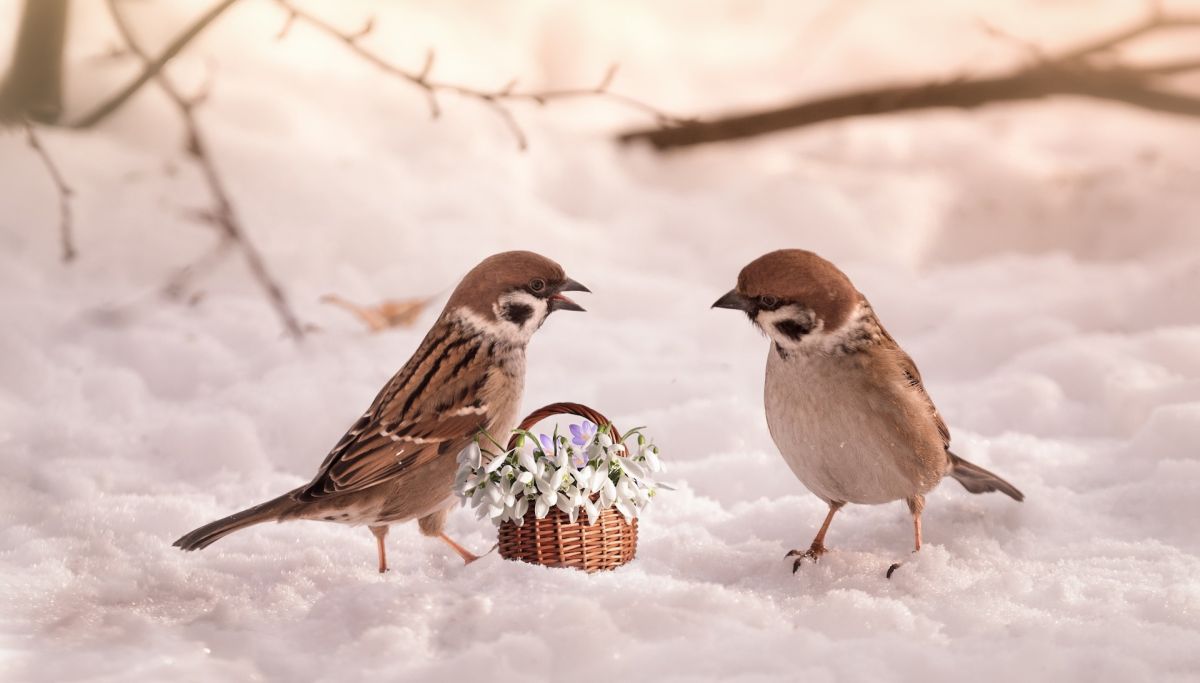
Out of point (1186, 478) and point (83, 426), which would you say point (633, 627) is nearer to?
point (1186, 478)

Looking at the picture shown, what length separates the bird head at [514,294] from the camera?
2.72 m

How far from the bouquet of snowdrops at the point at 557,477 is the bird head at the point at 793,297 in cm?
36

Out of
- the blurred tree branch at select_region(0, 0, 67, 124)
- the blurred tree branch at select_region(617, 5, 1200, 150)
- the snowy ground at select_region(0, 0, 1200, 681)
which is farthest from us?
the blurred tree branch at select_region(617, 5, 1200, 150)

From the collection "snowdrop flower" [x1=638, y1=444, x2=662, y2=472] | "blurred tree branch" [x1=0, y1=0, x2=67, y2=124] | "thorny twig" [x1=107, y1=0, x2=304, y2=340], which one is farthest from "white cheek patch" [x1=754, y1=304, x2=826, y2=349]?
"blurred tree branch" [x1=0, y1=0, x2=67, y2=124]

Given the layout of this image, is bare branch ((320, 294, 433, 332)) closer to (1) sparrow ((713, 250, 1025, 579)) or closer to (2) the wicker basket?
(2) the wicker basket

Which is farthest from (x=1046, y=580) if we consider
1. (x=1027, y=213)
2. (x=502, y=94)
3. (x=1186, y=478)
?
(x=1027, y=213)

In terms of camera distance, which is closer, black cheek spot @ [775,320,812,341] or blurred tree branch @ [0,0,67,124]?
black cheek spot @ [775,320,812,341]

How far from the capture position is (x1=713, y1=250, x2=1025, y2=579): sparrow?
265cm

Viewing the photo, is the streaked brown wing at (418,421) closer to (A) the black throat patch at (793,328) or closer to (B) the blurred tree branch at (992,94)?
(A) the black throat patch at (793,328)

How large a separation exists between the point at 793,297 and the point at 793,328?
69 millimetres

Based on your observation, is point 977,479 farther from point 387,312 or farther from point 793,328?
point 387,312

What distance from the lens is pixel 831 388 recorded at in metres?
2.65

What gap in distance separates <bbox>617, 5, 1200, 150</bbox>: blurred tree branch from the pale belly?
2.43 meters

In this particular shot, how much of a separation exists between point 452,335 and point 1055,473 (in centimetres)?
156
